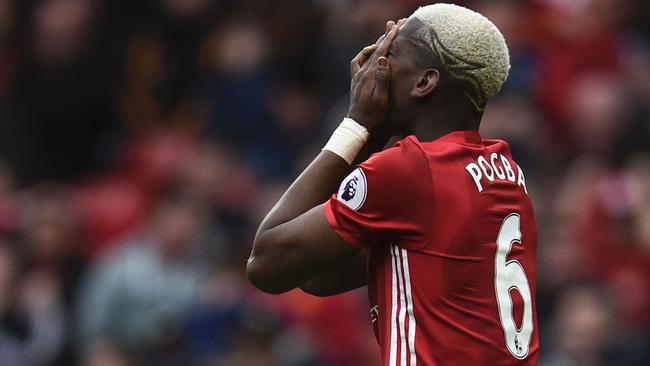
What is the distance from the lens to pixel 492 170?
4.20 metres

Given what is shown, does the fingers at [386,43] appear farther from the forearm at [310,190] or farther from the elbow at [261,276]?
the elbow at [261,276]

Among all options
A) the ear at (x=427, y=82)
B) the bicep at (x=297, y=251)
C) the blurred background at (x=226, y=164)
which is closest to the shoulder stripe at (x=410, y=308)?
the bicep at (x=297, y=251)

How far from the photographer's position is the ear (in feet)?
13.6

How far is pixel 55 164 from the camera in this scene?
11148 mm

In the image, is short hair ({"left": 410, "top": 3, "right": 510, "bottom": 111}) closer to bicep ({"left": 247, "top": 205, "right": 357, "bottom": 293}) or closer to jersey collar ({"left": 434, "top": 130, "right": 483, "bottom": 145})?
jersey collar ({"left": 434, "top": 130, "right": 483, "bottom": 145})

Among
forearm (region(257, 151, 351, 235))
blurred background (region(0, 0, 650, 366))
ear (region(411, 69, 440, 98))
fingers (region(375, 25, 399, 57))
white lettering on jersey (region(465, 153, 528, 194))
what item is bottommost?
blurred background (region(0, 0, 650, 366))

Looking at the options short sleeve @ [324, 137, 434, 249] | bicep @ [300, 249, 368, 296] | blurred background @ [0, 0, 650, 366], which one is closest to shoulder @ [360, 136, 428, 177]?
short sleeve @ [324, 137, 434, 249]

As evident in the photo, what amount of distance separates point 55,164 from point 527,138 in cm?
384

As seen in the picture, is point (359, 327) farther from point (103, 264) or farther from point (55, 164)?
point (55, 164)

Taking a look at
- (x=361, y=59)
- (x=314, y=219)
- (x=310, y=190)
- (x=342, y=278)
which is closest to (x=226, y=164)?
(x=342, y=278)

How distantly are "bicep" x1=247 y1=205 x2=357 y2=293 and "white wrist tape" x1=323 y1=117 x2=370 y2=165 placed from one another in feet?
0.67

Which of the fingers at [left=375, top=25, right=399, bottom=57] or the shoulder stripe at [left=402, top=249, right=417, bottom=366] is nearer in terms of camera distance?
the shoulder stripe at [left=402, top=249, right=417, bottom=366]

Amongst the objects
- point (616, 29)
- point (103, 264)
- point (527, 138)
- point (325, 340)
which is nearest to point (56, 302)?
point (103, 264)

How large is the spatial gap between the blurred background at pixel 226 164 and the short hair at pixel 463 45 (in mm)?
4293
